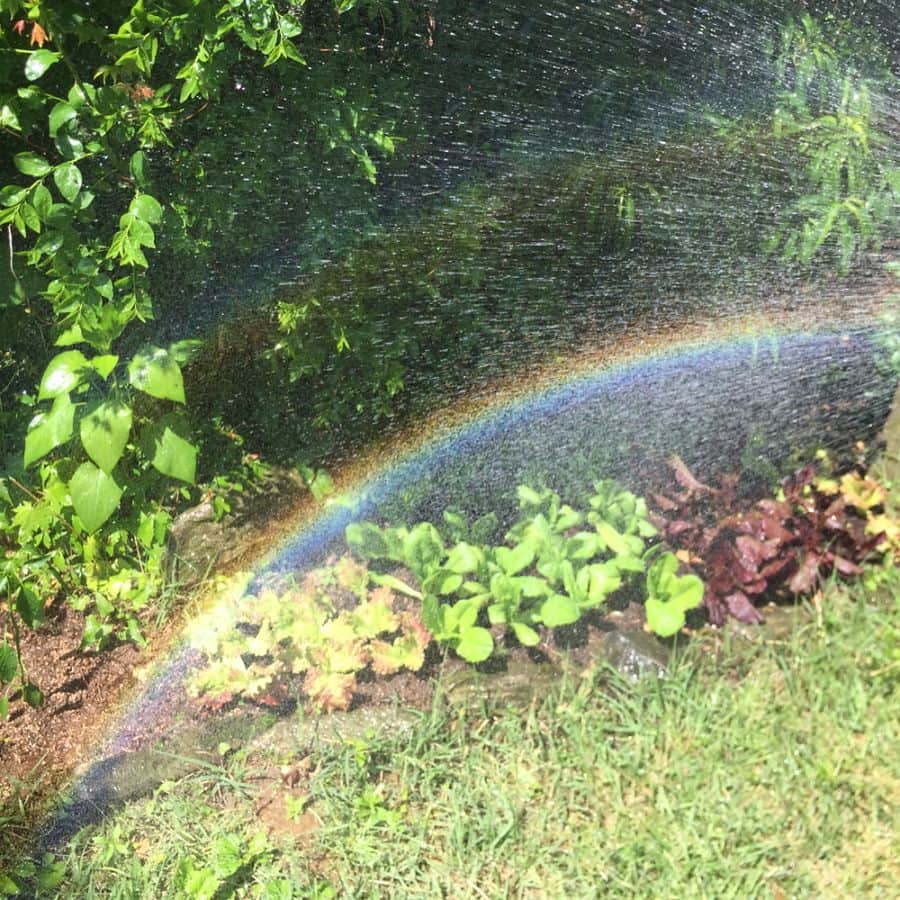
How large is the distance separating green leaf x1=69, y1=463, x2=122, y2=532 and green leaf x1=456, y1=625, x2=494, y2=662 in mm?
895

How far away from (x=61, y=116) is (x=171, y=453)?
0.78 m

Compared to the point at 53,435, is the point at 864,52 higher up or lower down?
lower down

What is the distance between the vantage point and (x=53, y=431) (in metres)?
2.26

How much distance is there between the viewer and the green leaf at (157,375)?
2254 millimetres

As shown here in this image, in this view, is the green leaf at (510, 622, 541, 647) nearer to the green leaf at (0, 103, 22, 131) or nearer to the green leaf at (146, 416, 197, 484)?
the green leaf at (146, 416, 197, 484)

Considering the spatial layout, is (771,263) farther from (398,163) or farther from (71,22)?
(71,22)

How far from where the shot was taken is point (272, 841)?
214 centimetres

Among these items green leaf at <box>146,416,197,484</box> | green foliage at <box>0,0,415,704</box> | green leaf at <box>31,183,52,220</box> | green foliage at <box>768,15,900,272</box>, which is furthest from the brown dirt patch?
green foliage at <box>768,15,900,272</box>

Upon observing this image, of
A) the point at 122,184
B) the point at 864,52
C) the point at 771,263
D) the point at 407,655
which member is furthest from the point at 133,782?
the point at 864,52

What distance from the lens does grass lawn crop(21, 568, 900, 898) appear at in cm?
206

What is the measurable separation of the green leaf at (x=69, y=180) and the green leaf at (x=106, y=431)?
0.46 metres

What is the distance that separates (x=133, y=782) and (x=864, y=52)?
3239 millimetres

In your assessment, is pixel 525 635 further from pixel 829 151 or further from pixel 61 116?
pixel 829 151

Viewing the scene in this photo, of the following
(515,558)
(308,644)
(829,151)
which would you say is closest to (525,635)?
(515,558)
